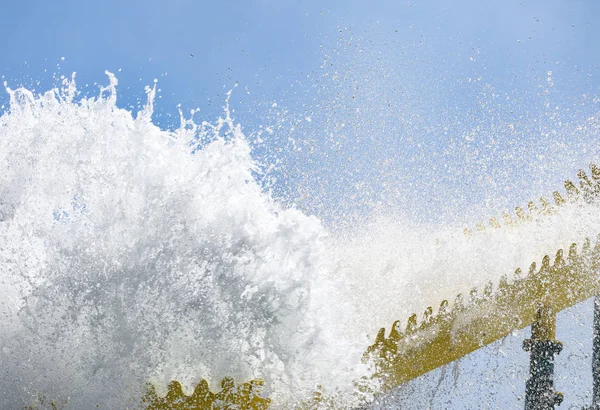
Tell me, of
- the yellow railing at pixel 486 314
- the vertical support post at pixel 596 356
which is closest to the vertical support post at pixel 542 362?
the yellow railing at pixel 486 314

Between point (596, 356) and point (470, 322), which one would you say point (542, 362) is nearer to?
point (596, 356)

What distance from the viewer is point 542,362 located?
8.56 meters

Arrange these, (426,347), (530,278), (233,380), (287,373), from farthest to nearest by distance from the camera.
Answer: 1. (530,278)
2. (426,347)
3. (287,373)
4. (233,380)

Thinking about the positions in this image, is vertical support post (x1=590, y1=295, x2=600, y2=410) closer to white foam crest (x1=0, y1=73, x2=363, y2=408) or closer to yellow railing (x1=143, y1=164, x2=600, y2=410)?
yellow railing (x1=143, y1=164, x2=600, y2=410)

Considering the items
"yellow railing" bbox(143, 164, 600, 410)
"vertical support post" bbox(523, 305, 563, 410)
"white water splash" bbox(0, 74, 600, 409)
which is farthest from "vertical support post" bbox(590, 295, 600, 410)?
"white water splash" bbox(0, 74, 600, 409)

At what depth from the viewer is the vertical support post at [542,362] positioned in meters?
8.21

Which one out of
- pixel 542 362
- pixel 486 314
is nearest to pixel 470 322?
pixel 486 314

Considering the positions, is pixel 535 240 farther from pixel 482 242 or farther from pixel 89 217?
pixel 89 217

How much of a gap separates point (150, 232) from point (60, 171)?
137 cm

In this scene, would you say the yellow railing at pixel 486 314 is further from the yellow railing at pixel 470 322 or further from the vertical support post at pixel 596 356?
the vertical support post at pixel 596 356

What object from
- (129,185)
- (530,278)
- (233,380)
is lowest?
(233,380)

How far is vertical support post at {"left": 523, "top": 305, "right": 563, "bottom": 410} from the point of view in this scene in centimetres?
821


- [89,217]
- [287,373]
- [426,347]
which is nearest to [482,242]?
[426,347]

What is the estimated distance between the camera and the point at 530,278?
7723 mm
